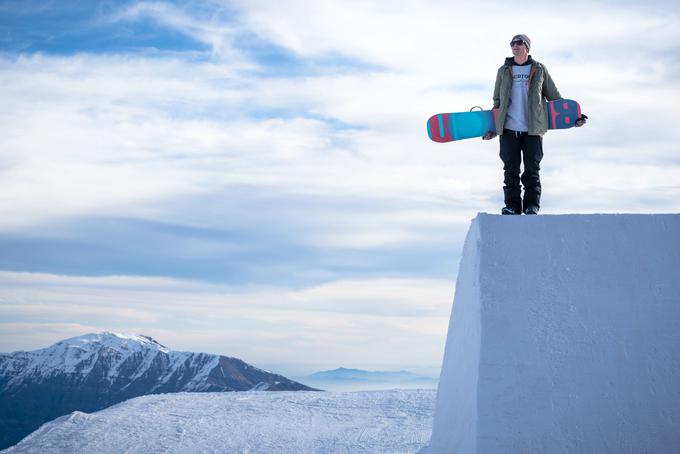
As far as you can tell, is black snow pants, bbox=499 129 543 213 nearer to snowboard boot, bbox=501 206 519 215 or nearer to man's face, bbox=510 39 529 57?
snowboard boot, bbox=501 206 519 215

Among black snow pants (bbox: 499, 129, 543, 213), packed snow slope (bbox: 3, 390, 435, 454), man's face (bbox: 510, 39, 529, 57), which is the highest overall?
man's face (bbox: 510, 39, 529, 57)

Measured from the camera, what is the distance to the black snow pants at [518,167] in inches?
306

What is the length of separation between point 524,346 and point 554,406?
547mm

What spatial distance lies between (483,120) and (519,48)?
2.73 ft

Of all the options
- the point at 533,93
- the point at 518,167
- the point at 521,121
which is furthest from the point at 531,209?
the point at 533,93

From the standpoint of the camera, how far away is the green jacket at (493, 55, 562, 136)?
7.79 meters

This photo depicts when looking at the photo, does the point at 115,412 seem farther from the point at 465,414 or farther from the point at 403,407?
the point at 465,414

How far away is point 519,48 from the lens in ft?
25.9

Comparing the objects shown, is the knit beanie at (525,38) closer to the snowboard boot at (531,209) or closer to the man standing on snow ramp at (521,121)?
the man standing on snow ramp at (521,121)

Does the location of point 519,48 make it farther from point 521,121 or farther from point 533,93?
point 521,121

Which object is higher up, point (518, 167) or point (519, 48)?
point (519, 48)

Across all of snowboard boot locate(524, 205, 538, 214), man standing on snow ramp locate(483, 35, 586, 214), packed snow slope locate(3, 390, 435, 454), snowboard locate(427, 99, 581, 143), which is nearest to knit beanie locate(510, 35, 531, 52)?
man standing on snow ramp locate(483, 35, 586, 214)

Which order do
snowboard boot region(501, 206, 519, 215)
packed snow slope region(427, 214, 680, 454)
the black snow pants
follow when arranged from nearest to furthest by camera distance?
packed snow slope region(427, 214, 680, 454) → snowboard boot region(501, 206, 519, 215) → the black snow pants

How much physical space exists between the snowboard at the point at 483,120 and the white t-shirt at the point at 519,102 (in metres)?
0.18
